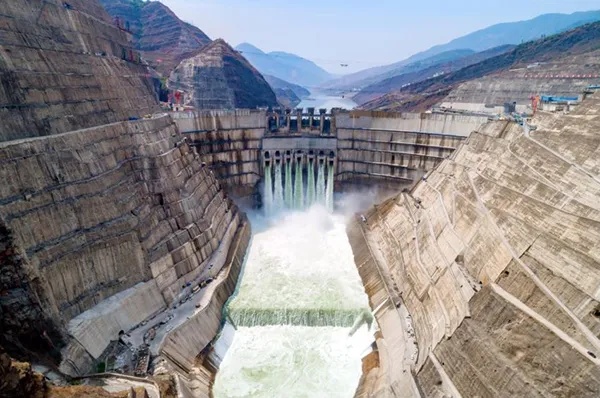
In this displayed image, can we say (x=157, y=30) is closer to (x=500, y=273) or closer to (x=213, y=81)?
(x=213, y=81)

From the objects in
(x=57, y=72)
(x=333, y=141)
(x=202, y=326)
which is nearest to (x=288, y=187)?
(x=333, y=141)

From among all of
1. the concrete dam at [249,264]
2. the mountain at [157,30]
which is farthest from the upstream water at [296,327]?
the mountain at [157,30]

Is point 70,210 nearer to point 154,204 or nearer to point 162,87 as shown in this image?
point 154,204

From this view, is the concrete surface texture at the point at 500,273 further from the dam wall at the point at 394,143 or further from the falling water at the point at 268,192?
the falling water at the point at 268,192

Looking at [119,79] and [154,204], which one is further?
[119,79]

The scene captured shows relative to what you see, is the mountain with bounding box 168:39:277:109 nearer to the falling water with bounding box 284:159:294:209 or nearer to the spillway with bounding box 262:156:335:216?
the spillway with bounding box 262:156:335:216

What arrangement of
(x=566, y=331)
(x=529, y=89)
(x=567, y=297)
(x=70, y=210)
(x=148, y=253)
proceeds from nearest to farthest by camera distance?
(x=566, y=331)
(x=567, y=297)
(x=70, y=210)
(x=148, y=253)
(x=529, y=89)

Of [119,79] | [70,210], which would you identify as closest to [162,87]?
[119,79]

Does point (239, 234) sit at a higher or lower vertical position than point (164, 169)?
lower
